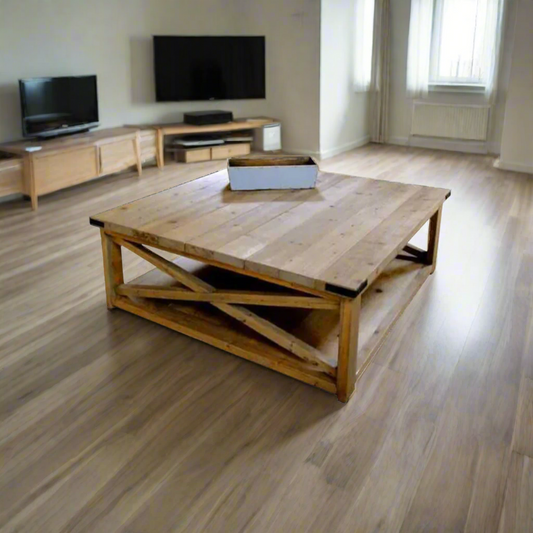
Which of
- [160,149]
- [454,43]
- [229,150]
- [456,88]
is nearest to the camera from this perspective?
[160,149]

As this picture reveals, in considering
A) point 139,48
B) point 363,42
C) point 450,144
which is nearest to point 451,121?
point 450,144

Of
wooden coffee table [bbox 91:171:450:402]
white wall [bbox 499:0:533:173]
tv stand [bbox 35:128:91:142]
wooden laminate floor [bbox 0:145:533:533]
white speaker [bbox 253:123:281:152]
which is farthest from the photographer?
white speaker [bbox 253:123:281:152]

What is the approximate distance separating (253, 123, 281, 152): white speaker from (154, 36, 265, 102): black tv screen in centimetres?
39

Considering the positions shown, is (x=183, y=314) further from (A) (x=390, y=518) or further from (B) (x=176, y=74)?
(B) (x=176, y=74)

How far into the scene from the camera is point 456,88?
632 cm

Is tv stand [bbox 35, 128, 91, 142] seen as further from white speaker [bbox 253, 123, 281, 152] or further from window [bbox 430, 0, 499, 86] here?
window [bbox 430, 0, 499, 86]

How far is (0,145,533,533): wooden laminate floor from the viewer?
151cm

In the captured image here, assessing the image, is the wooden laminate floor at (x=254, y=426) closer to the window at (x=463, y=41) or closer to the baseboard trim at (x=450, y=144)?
the baseboard trim at (x=450, y=144)

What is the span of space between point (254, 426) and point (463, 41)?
5.69 m

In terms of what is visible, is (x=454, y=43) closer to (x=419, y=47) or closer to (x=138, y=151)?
(x=419, y=47)

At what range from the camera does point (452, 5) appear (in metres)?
6.04

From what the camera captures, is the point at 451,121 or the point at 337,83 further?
the point at 451,121

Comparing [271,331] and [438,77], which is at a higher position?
[438,77]

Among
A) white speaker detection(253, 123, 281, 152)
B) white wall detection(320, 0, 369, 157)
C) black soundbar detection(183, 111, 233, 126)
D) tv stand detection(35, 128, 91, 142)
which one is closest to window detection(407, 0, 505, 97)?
white wall detection(320, 0, 369, 157)
